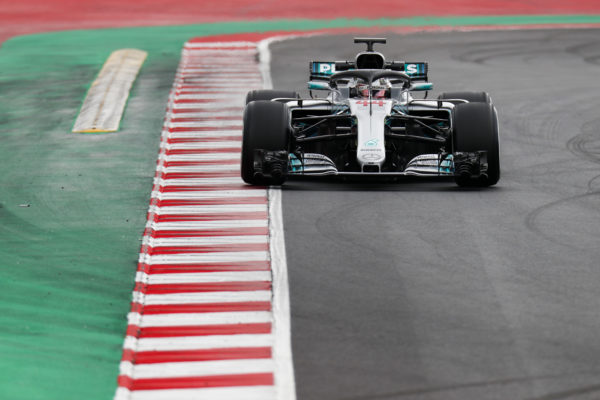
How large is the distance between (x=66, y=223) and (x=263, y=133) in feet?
10.1

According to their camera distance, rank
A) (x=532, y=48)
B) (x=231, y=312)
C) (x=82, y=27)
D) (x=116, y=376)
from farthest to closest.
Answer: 1. (x=82, y=27)
2. (x=532, y=48)
3. (x=231, y=312)
4. (x=116, y=376)

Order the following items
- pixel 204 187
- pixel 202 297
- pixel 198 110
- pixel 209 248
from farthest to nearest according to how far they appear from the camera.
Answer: pixel 198 110
pixel 204 187
pixel 209 248
pixel 202 297

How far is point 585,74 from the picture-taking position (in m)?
26.2

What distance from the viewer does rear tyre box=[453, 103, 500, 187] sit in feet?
50.5

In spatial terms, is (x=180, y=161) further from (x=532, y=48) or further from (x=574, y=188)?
(x=532, y=48)

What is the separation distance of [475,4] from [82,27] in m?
13.9

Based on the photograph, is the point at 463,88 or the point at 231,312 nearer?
the point at 231,312

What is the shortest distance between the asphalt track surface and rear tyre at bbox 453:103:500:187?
0.23 meters

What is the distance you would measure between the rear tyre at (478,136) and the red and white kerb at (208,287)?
2728 mm

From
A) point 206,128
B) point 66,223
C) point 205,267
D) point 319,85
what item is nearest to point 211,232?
point 205,267

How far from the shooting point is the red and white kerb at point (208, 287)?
982cm

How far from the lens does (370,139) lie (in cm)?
1541

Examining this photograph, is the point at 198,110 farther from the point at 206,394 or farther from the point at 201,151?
the point at 206,394

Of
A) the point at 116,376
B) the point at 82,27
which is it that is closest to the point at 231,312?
the point at 116,376
